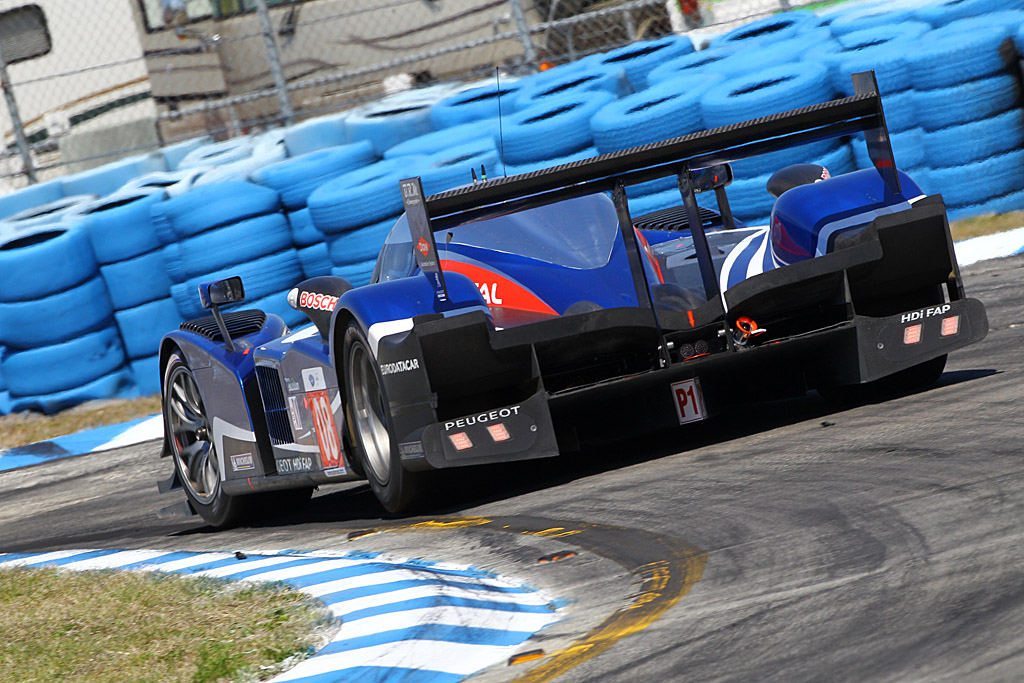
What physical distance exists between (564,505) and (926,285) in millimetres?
1851

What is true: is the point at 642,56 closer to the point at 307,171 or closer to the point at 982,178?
the point at 307,171

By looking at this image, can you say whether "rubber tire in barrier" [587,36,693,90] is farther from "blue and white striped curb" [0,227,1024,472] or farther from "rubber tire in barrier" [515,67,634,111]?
"blue and white striped curb" [0,227,1024,472]

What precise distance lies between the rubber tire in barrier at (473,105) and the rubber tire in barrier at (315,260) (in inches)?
89.8

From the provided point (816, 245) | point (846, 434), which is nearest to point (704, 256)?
point (816, 245)

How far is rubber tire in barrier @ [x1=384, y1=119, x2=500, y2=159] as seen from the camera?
12.4 meters

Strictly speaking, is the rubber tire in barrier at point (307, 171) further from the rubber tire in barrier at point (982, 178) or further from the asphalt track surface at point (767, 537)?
the rubber tire in barrier at point (982, 178)

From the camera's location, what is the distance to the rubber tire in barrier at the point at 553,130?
37.7 ft

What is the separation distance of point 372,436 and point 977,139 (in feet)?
23.2

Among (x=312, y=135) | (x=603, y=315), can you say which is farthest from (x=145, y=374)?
(x=603, y=315)

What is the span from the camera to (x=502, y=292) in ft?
18.7

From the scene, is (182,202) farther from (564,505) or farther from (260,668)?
(260,668)

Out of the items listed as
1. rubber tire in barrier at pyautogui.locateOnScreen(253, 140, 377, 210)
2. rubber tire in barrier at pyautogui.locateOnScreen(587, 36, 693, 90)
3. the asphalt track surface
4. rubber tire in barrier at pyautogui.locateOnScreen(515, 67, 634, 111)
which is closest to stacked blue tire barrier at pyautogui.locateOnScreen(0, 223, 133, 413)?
rubber tire in barrier at pyautogui.locateOnScreen(253, 140, 377, 210)

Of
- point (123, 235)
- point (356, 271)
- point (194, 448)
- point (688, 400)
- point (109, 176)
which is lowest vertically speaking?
point (688, 400)

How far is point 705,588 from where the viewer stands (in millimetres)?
3689
